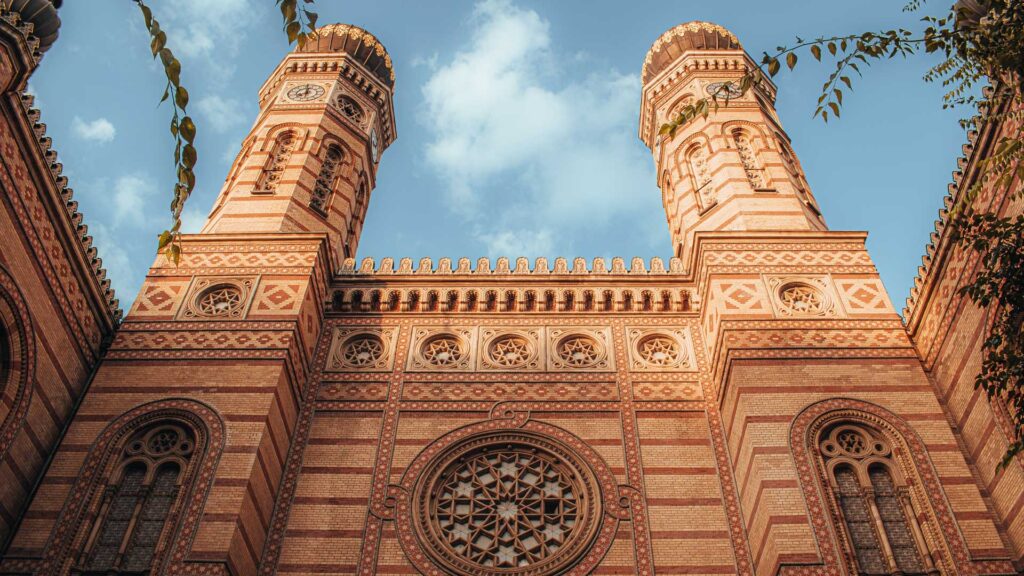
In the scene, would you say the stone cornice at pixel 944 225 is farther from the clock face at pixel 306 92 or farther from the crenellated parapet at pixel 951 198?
the clock face at pixel 306 92

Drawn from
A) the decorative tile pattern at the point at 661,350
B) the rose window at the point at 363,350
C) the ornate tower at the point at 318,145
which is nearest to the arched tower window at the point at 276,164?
the ornate tower at the point at 318,145

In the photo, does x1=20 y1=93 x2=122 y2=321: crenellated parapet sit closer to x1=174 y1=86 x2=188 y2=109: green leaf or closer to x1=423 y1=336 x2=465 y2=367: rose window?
x1=423 y1=336 x2=465 y2=367: rose window

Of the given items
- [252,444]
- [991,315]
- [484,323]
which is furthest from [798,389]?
[252,444]

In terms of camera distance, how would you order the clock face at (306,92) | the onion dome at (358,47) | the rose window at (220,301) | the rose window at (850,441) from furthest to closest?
1. the onion dome at (358,47)
2. the clock face at (306,92)
3. the rose window at (220,301)
4. the rose window at (850,441)

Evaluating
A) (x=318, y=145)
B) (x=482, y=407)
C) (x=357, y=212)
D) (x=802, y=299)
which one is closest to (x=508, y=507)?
(x=482, y=407)

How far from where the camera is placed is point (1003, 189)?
875cm

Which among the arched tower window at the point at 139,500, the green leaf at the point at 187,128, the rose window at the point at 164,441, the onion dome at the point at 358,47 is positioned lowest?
the green leaf at the point at 187,128

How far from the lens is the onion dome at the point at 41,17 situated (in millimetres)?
9055

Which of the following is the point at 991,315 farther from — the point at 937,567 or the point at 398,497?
the point at 398,497

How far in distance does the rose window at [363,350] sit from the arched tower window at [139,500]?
2.55m

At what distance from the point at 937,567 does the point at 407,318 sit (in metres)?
7.19

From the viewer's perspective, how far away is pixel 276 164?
14.3 metres

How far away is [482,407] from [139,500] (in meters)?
4.06

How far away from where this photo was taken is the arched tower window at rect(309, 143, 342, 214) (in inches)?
549
